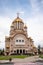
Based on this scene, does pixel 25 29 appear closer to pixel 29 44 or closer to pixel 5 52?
pixel 29 44

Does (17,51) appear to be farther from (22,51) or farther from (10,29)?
(10,29)

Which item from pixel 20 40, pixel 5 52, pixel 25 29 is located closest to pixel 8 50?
pixel 5 52

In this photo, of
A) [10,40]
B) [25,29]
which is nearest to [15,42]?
[10,40]

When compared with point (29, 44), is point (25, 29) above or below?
above

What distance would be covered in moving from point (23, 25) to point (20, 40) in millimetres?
4301

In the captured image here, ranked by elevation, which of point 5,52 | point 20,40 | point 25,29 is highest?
point 25,29

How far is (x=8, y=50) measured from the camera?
43.9 meters

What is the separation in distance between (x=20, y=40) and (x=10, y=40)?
230 cm

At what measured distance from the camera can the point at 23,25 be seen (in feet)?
154

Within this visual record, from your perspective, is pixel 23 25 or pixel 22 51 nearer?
pixel 22 51

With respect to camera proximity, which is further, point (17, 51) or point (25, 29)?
point (25, 29)

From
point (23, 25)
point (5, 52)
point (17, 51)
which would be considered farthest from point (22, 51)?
point (23, 25)

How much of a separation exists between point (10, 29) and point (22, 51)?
6.40 meters

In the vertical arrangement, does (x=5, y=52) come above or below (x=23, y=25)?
below
